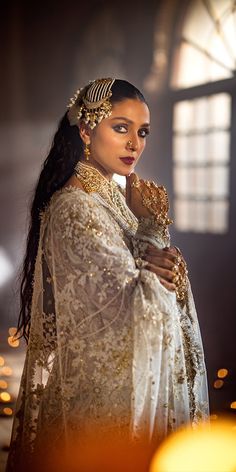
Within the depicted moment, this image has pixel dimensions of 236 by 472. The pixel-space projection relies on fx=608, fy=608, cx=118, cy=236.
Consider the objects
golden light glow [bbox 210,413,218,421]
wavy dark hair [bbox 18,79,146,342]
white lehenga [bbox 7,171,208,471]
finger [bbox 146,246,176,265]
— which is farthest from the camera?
golden light glow [bbox 210,413,218,421]

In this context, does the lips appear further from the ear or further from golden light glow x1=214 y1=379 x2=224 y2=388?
golden light glow x1=214 y1=379 x2=224 y2=388

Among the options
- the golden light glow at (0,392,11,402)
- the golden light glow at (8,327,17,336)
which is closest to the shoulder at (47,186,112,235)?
the golden light glow at (0,392,11,402)

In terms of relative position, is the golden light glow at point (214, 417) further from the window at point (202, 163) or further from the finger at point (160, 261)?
the finger at point (160, 261)

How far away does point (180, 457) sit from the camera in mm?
2361

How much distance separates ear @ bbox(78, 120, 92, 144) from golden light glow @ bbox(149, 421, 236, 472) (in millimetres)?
1016

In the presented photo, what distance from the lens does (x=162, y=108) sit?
5.29m

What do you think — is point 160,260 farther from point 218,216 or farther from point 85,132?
point 218,216

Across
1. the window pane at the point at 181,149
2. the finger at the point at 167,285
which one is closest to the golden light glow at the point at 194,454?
the finger at the point at 167,285

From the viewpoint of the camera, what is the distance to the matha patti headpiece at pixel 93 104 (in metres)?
2.00

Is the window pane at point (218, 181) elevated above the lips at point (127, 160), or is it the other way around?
the window pane at point (218, 181)

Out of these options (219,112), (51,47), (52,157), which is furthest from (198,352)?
(51,47)

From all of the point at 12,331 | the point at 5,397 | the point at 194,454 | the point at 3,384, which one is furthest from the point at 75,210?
the point at 12,331

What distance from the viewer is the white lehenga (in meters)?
1.82

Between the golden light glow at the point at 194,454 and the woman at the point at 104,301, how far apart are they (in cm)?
7
